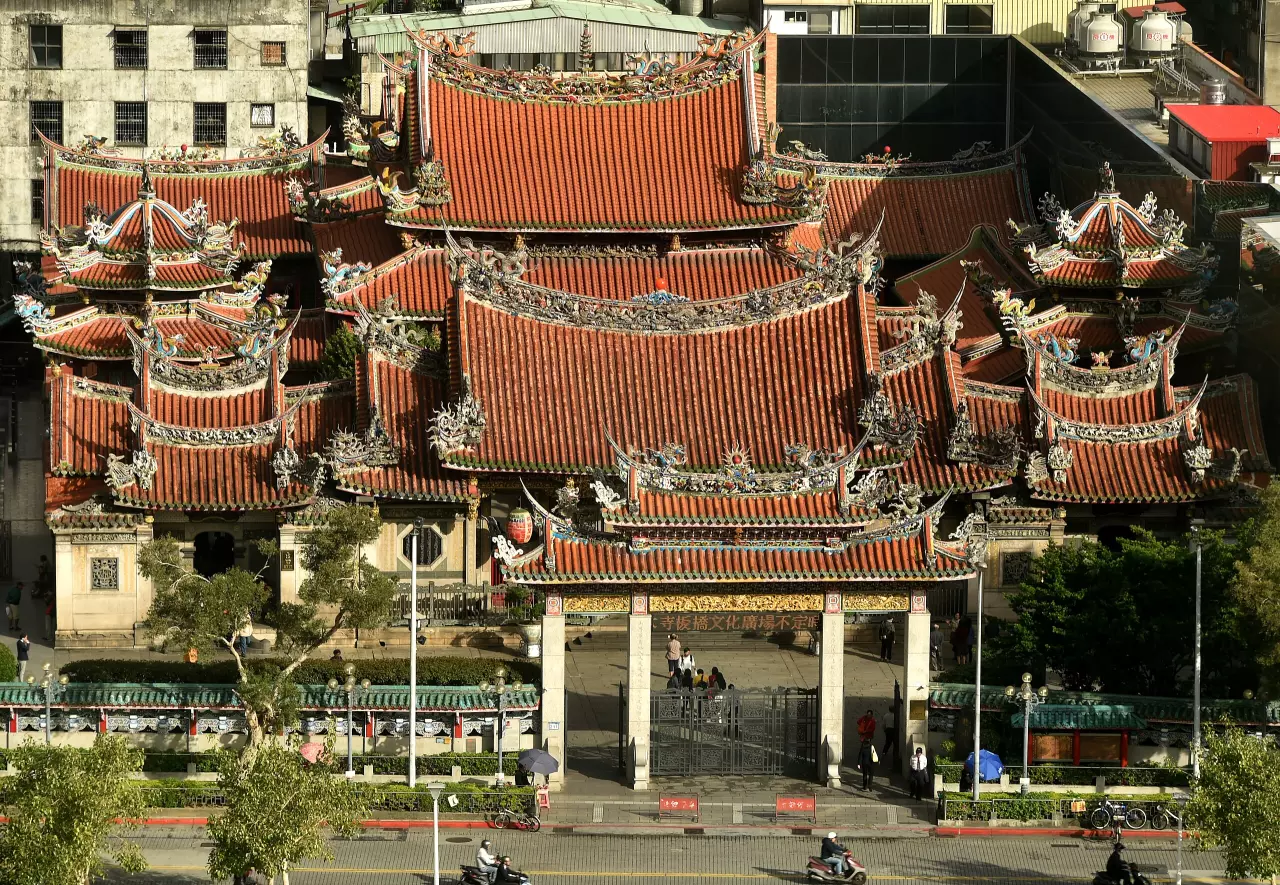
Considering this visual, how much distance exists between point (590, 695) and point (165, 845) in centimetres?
1650

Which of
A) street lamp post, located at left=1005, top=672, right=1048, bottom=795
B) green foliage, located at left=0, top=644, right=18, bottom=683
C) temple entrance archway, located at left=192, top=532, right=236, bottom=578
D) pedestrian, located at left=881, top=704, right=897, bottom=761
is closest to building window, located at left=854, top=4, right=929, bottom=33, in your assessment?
temple entrance archway, located at left=192, top=532, right=236, bottom=578

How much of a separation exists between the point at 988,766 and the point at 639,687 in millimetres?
9312

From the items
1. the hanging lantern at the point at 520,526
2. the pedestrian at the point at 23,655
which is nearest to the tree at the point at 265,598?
the hanging lantern at the point at 520,526

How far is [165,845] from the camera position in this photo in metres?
72.4

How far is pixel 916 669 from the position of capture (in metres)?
76.8

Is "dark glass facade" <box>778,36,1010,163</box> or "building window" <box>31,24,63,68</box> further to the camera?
"building window" <box>31,24,63,68</box>

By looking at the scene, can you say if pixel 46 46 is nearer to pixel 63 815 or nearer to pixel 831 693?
pixel 831 693

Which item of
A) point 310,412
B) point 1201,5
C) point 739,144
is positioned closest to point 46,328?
point 310,412

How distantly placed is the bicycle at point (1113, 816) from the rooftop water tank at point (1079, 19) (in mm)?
53886

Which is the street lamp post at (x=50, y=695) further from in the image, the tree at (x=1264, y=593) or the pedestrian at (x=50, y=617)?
the tree at (x=1264, y=593)

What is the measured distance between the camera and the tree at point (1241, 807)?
66750mm

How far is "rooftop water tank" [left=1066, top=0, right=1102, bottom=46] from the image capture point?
122 metres

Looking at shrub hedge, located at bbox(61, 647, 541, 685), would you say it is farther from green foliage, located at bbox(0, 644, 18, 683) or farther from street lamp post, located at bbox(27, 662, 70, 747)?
street lamp post, located at bbox(27, 662, 70, 747)

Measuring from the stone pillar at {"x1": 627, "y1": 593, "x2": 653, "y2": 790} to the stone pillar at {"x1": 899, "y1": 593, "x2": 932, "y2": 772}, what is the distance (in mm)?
6931
